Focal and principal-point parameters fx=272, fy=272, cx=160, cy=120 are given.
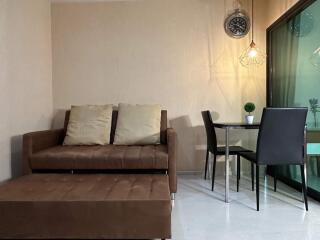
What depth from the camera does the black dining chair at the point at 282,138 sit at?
2.16 meters

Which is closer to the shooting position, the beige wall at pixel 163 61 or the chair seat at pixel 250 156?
the chair seat at pixel 250 156

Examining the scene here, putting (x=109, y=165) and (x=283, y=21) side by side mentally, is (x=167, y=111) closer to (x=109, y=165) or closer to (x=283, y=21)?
(x=109, y=165)

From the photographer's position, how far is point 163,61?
348 centimetres

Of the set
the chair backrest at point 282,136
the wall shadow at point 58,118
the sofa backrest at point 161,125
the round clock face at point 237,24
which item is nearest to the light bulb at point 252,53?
the round clock face at point 237,24

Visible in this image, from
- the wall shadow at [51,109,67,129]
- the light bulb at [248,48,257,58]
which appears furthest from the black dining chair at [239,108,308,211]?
the wall shadow at [51,109,67,129]

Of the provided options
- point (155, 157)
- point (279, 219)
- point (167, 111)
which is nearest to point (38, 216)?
point (155, 157)

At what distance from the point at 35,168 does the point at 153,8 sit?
2363mm

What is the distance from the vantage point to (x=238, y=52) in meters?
3.44

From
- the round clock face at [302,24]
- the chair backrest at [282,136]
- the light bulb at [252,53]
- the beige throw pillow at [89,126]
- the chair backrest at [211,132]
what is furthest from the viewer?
the light bulb at [252,53]

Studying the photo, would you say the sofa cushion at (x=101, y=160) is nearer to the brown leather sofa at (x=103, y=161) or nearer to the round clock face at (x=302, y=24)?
the brown leather sofa at (x=103, y=161)

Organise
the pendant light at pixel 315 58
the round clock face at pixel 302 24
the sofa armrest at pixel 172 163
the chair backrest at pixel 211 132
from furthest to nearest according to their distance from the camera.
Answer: the chair backrest at pixel 211 132 < the round clock face at pixel 302 24 < the pendant light at pixel 315 58 < the sofa armrest at pixel 172 163

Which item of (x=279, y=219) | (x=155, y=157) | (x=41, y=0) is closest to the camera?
(x=279, y=219)

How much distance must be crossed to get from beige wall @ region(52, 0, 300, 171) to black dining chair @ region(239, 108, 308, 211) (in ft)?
4.04

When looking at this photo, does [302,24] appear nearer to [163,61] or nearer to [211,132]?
[211,132]
